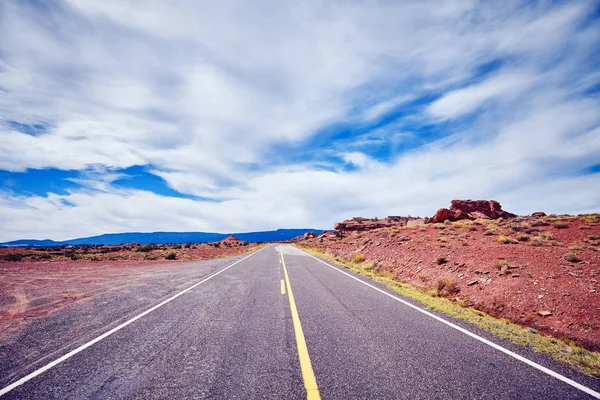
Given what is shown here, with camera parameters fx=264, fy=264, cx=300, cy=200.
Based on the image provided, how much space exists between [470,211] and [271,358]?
168 feet

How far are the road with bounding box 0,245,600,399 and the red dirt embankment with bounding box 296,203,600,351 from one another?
3382mm

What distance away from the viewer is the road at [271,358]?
3357mm

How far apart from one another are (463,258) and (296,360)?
41.0ft

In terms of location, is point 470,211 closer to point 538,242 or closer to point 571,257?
point 538,242

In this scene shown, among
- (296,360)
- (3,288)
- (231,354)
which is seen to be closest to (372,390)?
(296,360)

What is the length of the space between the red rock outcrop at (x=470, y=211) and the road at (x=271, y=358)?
3977cm

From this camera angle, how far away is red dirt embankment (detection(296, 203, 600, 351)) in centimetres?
721

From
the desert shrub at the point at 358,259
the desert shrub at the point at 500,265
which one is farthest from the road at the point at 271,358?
the desert shrub at the point at 358,259

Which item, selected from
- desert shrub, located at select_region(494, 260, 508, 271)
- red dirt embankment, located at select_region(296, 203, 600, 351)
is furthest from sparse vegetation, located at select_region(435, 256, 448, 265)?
desert shrub, located at select_region(494, 260, 508, 271)

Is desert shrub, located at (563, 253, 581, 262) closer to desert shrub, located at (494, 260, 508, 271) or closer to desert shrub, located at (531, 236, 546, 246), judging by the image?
desert shrub, located at (494, 260, 508, 271)

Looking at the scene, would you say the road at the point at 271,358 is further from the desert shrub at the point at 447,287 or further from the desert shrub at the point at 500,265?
the desert shrub at the point at 500,265

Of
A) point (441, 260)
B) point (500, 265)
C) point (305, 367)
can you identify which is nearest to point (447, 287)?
point (500, 265)

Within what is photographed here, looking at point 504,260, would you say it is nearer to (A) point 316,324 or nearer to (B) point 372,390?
(A) point 316,324

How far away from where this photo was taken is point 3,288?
1053 centimetres
